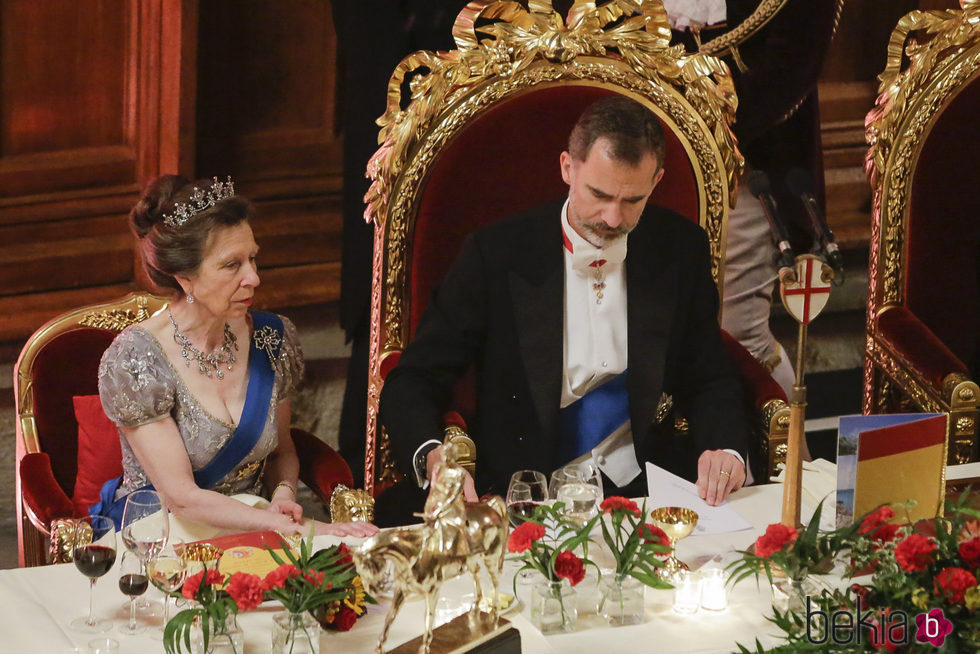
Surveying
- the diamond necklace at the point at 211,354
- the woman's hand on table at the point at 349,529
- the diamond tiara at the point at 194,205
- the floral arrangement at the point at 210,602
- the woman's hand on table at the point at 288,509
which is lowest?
the woman's hand on table at the point at 288,509

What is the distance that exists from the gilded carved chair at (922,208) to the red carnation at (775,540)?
4.60ft

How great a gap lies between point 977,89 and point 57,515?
239 centimetres

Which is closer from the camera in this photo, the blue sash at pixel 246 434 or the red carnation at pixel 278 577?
the red carnation at pixel 278 577

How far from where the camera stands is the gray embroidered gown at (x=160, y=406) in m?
2.51

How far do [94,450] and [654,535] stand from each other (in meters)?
1.26

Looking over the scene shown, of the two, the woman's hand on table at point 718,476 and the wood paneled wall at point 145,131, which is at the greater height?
the wood paneled wall at point 145,131

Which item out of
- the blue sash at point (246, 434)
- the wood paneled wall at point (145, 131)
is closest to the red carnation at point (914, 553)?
the blue sash at point (246, 434)

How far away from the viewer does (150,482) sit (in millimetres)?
2590

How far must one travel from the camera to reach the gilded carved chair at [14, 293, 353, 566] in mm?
2666

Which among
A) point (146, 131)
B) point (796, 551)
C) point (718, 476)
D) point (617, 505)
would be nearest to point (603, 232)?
point (718, 476)

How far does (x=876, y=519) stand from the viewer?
196 cm

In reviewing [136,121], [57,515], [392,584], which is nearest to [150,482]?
[57,515]

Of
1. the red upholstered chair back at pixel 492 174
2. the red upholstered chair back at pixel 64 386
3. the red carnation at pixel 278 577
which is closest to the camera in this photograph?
the red carnation at pixel 278 577

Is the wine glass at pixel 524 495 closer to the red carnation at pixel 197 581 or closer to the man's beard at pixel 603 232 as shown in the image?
the red carnation at pixel 197 581
